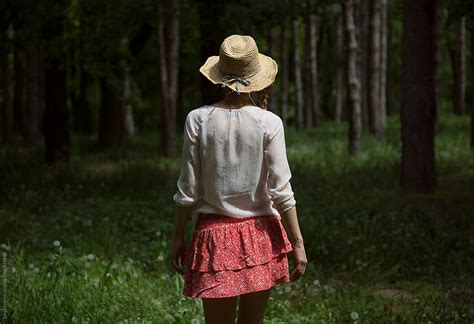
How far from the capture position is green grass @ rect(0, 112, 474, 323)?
670 centimetres

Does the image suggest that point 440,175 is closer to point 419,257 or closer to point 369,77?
point 419,257

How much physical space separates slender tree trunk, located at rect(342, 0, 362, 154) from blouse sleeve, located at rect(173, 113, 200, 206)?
15.7 m

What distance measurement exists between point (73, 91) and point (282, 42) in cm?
1298

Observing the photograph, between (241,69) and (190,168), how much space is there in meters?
0.64

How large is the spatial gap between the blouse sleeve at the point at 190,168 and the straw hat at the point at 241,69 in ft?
1.05

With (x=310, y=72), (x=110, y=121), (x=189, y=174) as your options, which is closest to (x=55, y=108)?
(x=110, y=121)

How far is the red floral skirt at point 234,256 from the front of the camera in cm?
436

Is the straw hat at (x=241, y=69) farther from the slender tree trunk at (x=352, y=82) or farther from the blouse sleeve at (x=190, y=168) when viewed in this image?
the slender tree trunk at (x=352, y=82)

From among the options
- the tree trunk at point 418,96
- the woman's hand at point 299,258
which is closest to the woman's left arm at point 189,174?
the woman's hand at point 299,258

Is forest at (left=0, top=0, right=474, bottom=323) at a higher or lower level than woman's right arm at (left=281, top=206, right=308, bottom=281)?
lower

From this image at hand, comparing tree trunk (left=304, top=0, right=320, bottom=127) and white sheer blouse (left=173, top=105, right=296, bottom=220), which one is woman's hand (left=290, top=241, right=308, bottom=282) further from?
tree trunk (left=304, top=0, right=320, bottom=127)

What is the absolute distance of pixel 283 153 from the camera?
4480mm

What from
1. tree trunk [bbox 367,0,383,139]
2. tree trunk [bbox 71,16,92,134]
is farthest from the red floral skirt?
tree trunk [bbox 71,16,92,134]

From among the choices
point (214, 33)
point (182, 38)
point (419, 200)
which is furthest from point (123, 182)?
point (182, 38)
